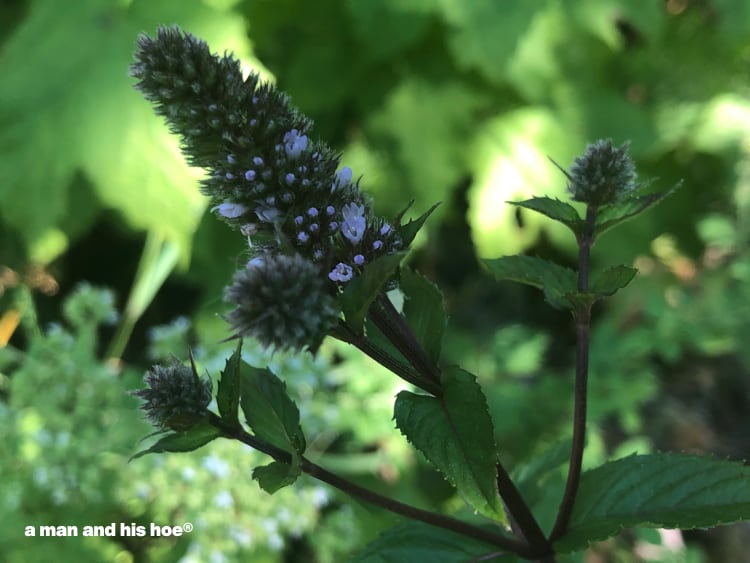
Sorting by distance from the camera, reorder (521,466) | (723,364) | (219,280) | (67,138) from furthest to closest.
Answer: (723,364) < (219,280) < (67,138) < (521,466)

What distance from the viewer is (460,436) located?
647 mm

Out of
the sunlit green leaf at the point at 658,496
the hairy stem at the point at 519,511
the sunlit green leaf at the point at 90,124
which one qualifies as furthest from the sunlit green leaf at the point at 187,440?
the sunlit green leaf at the point at 90,124

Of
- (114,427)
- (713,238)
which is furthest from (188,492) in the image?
(713,238)

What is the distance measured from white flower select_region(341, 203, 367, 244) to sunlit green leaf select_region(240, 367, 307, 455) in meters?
0.23

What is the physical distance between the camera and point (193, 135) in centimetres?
63

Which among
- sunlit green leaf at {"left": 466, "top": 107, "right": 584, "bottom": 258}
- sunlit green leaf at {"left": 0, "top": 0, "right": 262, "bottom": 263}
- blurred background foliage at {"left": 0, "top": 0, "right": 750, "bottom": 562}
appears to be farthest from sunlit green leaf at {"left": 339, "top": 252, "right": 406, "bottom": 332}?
sunlit green leaf at {"left": 466, "top": 107, "right": 584, "bottom": 258}

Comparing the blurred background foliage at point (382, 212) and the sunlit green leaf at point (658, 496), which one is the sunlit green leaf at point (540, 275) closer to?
the sunlit green leaf at point (658, 496)

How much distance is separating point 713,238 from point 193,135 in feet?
6.73

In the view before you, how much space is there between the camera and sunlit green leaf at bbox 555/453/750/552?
730 millimetres

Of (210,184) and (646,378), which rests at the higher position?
(646,378)

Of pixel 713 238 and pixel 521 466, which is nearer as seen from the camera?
pixel 521 466

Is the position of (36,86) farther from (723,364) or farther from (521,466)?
(723,364)

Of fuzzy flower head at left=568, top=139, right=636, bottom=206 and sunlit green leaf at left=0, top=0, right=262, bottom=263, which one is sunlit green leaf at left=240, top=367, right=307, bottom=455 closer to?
fuzzy flower head at left=568, top=139, right=636, bottom=206

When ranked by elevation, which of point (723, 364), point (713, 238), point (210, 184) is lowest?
point (210, 184)
